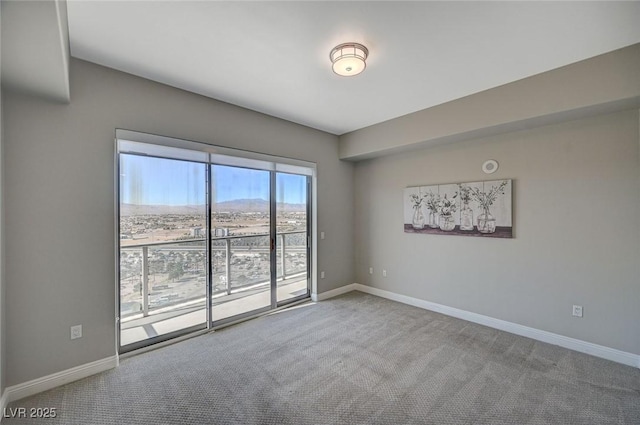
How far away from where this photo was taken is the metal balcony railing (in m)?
2.86

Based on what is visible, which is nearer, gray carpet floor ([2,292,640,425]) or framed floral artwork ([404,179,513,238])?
gray carpet floor ([2,292,640,425])

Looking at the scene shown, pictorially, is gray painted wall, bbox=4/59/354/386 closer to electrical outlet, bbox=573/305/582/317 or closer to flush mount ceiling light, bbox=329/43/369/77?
flush mount ceiling light, bbox=329/43/369/77

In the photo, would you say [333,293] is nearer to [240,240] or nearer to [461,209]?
[240,240]

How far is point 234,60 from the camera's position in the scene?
240 cm

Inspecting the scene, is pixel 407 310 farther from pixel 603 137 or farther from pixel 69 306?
pixel 69 306

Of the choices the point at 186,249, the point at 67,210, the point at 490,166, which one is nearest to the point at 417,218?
the point at 490,166

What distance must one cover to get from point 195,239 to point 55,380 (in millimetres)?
1649

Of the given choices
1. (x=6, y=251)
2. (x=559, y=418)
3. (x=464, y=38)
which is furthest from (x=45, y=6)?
(x=559, y=418)

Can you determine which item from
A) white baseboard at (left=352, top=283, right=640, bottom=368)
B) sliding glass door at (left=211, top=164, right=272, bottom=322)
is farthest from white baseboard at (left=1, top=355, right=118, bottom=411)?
white baseboard at (left=352, top=283, right=640, bottom=368)

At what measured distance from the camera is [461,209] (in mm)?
3641

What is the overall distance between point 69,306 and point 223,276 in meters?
1.50

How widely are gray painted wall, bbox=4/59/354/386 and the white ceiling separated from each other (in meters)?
0.34

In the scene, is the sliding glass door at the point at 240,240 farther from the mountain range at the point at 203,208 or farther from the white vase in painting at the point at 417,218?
the white vase in painting at the point at 417,218

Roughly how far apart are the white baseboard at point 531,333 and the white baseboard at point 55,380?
3.78 m
